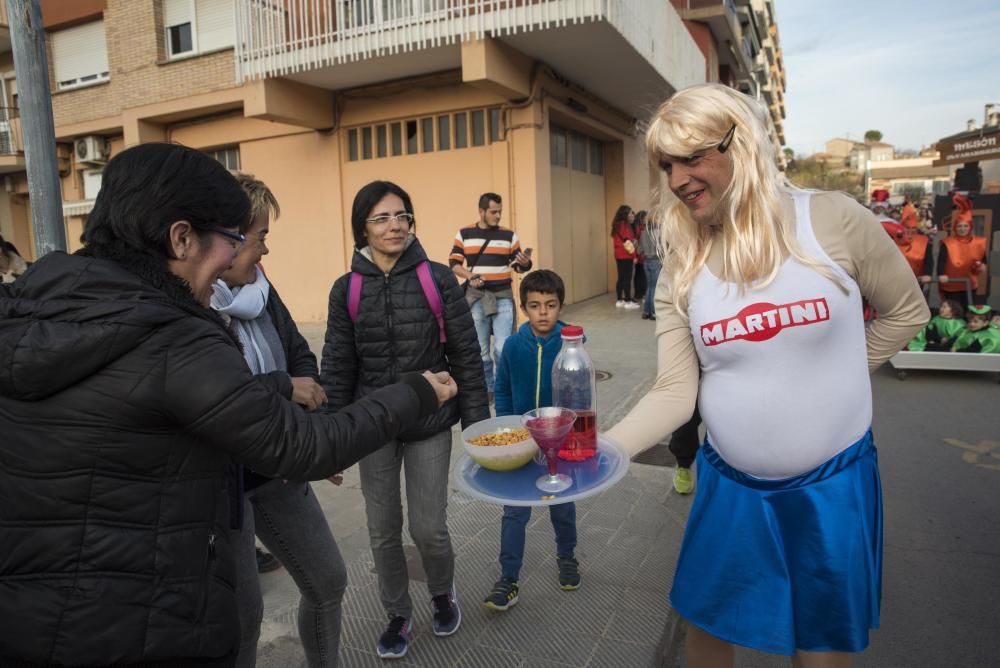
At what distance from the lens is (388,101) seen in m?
11.6

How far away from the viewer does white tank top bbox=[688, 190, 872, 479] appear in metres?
1.78

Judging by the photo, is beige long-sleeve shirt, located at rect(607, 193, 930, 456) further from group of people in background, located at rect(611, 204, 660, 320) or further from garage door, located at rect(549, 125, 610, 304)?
garage door, located at rect(549, 125, 610, 304)

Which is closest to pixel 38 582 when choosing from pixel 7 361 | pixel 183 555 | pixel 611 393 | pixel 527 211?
pixel 183 555

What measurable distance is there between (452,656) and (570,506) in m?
0.92

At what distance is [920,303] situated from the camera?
1997mm

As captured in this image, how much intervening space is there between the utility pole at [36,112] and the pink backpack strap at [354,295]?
143 cm

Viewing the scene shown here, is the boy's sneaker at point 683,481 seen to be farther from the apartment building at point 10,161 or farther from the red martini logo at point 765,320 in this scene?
the apartment building at point 10,161

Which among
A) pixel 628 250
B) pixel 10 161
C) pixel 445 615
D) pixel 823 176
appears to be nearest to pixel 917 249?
pixel 628 250

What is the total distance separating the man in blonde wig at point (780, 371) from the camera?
1.81 meters


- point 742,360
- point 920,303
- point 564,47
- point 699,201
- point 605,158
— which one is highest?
point 564,47

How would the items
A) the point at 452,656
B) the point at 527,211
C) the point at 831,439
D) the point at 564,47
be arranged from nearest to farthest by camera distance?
the point at 831,439, the point at 452,656, the point at 564,47, the point at 527,211

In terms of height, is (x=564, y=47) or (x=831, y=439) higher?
(x=564, y=47)

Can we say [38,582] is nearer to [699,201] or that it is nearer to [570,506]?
[699,201]

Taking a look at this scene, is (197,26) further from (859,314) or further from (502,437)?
(859,314)
